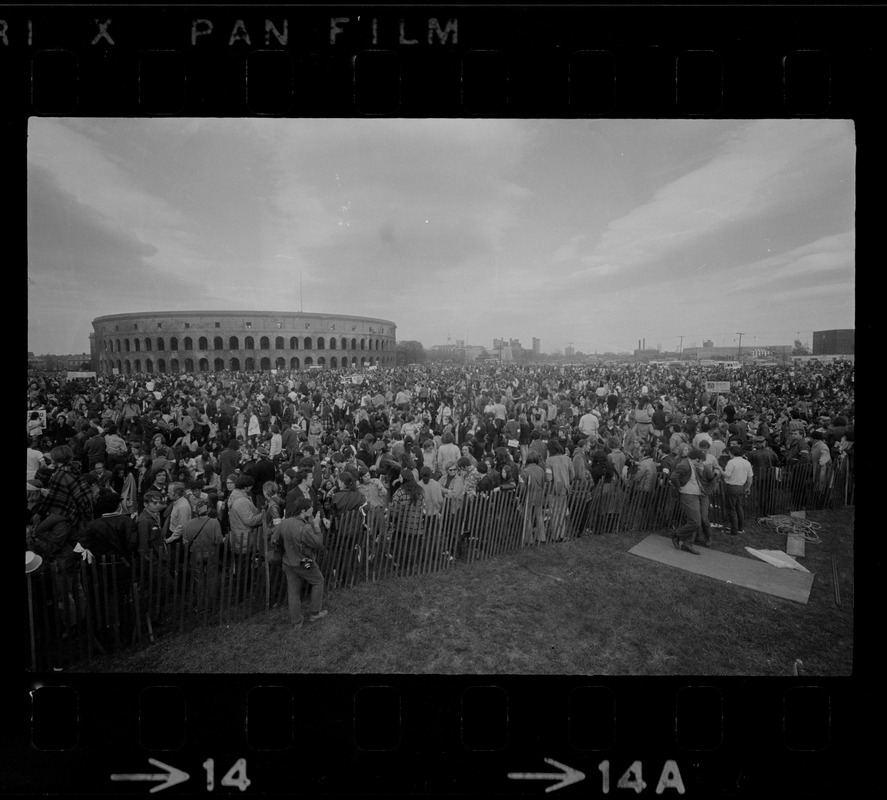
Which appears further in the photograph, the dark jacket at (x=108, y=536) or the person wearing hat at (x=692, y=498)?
the person wearing hat at (x=692, y=498)

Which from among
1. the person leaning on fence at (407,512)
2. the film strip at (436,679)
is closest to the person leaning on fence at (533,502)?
the person leaning on fence at (407,512)

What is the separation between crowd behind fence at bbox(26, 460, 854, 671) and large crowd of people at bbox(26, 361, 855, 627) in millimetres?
125

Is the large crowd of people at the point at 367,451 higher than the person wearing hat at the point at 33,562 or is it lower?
higher

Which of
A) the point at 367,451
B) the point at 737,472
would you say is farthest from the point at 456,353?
the point at 737,472

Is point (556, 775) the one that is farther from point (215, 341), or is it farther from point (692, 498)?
point (215, 341)

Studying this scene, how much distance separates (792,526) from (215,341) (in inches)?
487

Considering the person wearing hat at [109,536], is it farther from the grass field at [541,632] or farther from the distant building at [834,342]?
the distant building at [834,342]

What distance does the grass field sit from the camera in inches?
176

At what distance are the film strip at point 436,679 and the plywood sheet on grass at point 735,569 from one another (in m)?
1.83

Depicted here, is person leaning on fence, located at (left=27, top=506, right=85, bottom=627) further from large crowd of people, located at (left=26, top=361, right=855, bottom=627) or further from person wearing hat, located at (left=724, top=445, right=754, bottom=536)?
person wearing hat, located at (left=724, top=445, right=754, bottom=536)

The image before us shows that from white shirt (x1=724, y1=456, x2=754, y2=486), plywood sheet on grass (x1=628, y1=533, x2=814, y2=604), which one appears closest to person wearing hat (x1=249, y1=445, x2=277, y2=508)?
plywood sheet on grass (x1=628, y1=533, x2=814, y2=604)

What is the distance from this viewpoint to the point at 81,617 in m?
4.21

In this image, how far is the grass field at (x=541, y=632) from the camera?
4473mm
